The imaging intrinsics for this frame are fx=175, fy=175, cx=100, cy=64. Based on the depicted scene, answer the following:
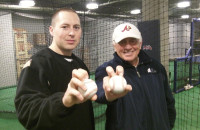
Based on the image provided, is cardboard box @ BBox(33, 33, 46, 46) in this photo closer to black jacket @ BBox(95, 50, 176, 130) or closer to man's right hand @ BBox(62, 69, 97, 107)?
black jacket @ BBox(95, 50, 176, 130)

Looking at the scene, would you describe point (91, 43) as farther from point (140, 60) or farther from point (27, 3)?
point (140, 60)

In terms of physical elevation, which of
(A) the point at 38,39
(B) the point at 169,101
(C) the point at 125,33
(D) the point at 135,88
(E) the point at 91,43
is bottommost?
(B) the point at 169,101

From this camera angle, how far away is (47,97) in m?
1.08

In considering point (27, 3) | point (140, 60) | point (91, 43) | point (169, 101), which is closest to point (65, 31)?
point (140, 60)

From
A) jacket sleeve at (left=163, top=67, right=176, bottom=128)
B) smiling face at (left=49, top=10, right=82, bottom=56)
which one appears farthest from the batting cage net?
smiling face at (left=49, top=10, right=82, bottom=56)

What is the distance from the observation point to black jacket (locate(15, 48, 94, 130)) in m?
0.93

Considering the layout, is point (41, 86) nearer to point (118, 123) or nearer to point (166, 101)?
point (118, 123)

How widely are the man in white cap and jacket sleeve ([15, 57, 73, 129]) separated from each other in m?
0.43

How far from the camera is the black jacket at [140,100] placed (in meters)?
1.39

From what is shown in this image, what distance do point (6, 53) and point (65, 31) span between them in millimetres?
6949

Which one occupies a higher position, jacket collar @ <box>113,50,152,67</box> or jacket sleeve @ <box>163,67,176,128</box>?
jacket collar @ <box>113,50,152,67</box>

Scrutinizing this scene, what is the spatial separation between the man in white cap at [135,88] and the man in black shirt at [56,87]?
270 millimetres

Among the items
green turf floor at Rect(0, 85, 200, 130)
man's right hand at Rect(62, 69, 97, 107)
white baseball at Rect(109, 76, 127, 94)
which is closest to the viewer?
man's right hand at Rect(62, 69, 97, 107)

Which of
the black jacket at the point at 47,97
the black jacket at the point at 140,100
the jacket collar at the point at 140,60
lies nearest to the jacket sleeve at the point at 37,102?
the black jacket at the point at 47,97
